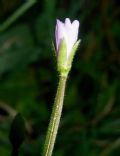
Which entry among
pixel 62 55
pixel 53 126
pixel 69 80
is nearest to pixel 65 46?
pixel 62 55

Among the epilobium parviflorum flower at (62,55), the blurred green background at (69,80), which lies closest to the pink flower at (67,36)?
the epilobium parviflorum flower at (62,55)

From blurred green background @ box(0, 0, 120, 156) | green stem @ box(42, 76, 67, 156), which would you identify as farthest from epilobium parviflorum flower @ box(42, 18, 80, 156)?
blurred green background @ box(0, 0, 120, 156)

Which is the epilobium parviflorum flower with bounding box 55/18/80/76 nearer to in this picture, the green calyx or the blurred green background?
the green calyx

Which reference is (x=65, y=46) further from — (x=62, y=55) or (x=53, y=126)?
(x=53, y=126)

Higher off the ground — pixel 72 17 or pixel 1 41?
pixel 72 17

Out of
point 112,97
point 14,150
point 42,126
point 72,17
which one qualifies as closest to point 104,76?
point 112,97

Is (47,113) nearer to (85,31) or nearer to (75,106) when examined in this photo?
(75,106)

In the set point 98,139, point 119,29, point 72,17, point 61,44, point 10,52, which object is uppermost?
point 119,29
